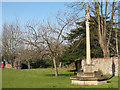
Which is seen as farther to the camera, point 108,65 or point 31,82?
point 108,65

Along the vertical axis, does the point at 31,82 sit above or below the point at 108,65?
below

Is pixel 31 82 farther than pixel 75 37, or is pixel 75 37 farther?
pixel 75 37

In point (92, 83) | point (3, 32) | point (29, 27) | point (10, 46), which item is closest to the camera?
point (92, 83)

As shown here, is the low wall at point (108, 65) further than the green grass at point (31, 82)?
Yes

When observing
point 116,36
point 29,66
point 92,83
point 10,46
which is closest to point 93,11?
point 116,36

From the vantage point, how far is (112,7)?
24719 millimetres

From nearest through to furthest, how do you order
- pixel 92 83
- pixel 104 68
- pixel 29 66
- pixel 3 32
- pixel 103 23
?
pixel 92 83 → pixel 104 68 → pixel 103 23 → pixel 3 32 → pixel 29 66

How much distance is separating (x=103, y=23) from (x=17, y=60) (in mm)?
21445

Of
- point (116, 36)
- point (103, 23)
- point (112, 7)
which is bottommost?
point (116, 36)

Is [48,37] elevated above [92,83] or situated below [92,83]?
above

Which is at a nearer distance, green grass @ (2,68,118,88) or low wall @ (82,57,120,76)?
green grass @ (2,68,118,88)

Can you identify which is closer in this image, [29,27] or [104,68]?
[29,27]

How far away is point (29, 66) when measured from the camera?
1703 inches

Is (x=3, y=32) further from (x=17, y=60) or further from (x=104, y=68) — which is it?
(x=104, y=68)
